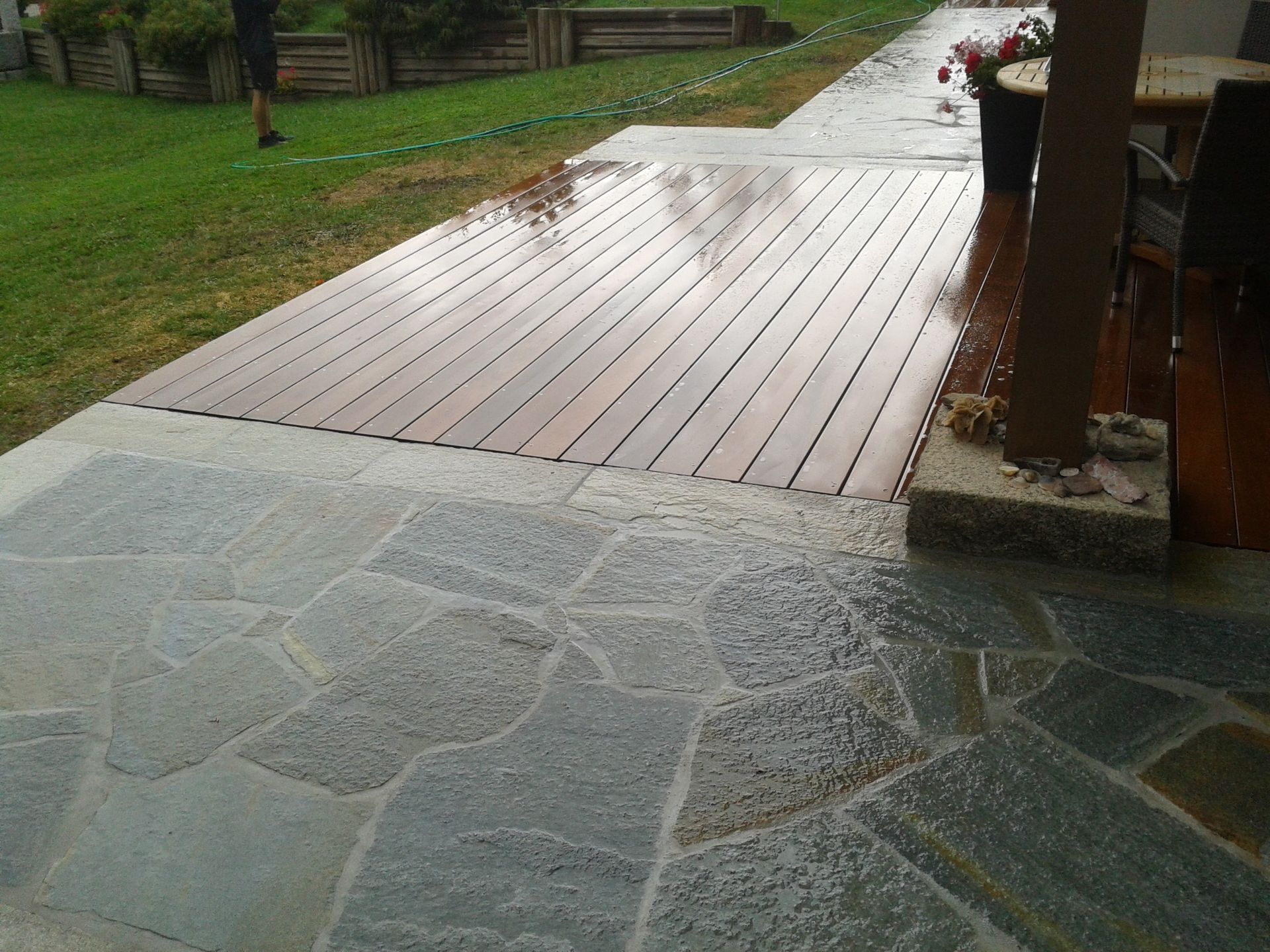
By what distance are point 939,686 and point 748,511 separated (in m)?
0.76

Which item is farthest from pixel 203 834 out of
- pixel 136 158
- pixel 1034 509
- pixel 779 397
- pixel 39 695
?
pixel 136 158

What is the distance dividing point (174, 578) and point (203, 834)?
888 mm

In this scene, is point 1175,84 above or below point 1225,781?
above

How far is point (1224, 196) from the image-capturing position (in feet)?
10.8

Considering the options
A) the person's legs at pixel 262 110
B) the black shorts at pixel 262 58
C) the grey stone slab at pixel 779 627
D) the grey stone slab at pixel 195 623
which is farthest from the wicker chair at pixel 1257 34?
the person's legs at pixel 262 110

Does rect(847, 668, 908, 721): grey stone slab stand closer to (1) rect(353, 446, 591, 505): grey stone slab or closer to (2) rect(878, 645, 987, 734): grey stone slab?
(2) rect(878, 645, 987, 734): grey stone slab

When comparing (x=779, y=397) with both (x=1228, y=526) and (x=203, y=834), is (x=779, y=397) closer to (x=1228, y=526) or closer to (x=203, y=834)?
(x=1228, y=526)

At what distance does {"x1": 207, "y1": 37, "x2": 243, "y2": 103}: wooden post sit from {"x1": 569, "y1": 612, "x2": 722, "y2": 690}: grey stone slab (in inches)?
472

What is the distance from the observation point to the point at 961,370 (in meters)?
3.41

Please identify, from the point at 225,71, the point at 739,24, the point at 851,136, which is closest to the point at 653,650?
the point at 851,136

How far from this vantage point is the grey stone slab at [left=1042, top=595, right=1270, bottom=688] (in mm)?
2125

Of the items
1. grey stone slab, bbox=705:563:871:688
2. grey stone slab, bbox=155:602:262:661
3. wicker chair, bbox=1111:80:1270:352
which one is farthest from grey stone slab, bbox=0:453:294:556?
wicker chair, bbox=1111:80:1270:352

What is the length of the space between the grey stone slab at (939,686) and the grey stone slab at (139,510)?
5.40ft

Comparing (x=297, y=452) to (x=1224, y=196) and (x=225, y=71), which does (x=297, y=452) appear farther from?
(x=225, y=71)
